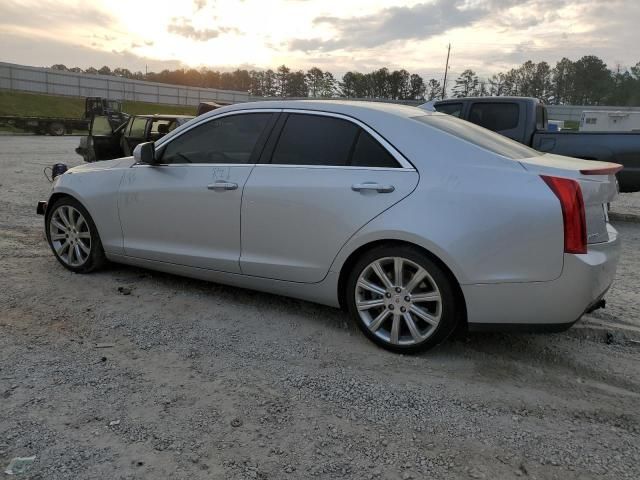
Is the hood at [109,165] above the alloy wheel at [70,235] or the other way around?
above

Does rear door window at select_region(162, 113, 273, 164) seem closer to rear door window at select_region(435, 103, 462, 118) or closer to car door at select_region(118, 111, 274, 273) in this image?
car door at select_region(118, 111, 274, 273)

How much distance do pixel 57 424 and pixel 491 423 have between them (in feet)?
7.26

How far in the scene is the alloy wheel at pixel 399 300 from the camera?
3457 millimetres

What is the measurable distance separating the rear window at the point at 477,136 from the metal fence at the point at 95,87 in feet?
197

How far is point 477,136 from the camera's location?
3.79 metres

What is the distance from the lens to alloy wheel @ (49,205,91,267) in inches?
202

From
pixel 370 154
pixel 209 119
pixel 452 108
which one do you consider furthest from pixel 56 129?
pixel 370 154

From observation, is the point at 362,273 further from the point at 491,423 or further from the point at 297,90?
the point at 297,90

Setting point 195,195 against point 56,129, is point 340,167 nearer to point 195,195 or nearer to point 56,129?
point 195,195

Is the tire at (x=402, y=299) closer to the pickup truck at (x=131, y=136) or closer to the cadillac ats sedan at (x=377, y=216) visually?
the cadillac ats sedan at (x=377, y=216)

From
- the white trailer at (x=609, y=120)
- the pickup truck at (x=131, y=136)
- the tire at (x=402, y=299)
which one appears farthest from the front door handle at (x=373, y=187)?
the white trailer at (x=609, y=120)

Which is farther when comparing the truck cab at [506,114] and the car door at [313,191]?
the truck cab at [506,114]

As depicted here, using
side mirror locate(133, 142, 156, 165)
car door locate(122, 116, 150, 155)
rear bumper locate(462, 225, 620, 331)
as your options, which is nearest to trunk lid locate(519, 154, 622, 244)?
rear bumper locate(462, 225, 620, 331)

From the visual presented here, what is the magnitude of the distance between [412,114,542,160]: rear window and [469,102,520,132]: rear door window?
5.13 metres
